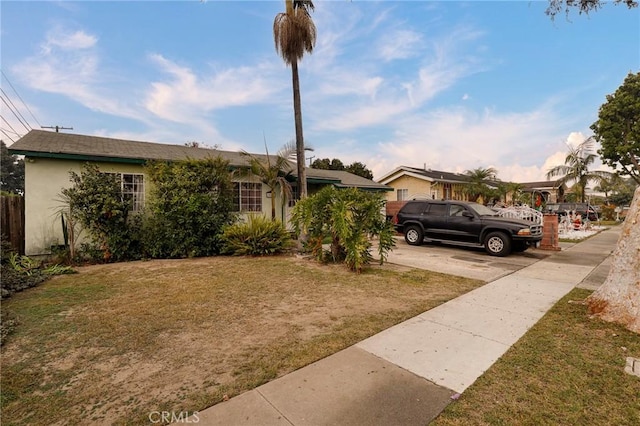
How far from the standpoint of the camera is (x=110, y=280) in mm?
6219

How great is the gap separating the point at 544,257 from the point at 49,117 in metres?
26.0

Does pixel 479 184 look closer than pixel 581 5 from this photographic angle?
No

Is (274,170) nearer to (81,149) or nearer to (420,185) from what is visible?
(81,149)

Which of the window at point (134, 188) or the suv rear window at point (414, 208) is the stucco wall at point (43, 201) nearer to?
the window at point (134, 188)

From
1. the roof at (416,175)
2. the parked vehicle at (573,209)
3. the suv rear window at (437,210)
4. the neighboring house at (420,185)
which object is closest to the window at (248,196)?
the suv rear window at (437,210)

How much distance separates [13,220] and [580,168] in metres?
37.0

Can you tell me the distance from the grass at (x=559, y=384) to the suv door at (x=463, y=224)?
621cm

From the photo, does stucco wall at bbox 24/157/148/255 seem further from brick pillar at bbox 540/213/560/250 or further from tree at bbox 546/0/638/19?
brick pillar at bbox 540/213/560/250

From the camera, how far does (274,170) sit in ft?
34.5

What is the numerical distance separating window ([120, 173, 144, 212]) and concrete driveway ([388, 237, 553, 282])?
27.1 feet

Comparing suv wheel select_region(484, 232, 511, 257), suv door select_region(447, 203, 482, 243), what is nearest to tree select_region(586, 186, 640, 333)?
suv wheel select_region(484, 232, 511, 257)

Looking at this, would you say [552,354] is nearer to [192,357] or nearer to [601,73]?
[192,357]

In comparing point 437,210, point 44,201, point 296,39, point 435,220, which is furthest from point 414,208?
point 44,201

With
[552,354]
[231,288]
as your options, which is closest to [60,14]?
[231,288]
